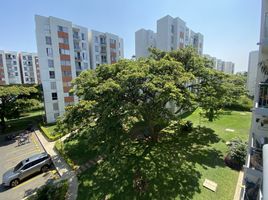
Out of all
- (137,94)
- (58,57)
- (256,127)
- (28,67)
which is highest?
(28,67)

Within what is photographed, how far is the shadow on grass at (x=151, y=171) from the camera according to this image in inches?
378

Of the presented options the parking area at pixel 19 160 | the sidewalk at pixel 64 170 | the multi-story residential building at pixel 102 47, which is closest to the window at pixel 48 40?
the multi-story residential building at pixel 102 47

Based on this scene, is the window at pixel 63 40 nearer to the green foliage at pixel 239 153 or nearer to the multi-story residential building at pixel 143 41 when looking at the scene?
the multi-story residential building at pixel 143 41

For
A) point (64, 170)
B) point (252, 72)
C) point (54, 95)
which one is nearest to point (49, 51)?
point (54, 95)

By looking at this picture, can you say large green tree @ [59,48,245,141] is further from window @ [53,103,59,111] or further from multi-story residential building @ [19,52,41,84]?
multi-story residential building @ [19,52,41,84]

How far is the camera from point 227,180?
33.6 ft

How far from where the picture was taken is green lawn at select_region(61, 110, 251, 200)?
31.2ft

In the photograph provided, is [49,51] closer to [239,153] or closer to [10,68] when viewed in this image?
[239,153]

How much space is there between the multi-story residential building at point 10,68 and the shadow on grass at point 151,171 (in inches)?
2487

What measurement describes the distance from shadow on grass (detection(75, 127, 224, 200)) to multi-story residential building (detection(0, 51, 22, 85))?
6317 centimetres

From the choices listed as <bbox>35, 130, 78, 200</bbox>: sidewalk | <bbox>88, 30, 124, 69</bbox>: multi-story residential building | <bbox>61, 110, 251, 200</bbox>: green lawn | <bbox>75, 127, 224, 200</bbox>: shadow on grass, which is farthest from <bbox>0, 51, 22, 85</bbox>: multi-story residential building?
<bbox>75, 127, 224, 200</bbox>: shadow on grass

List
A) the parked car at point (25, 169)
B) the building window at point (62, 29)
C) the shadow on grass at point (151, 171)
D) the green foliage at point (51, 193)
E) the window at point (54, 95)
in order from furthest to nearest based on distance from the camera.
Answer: the window at point (54, 95)
the building window at point (62, 29)
the parked car at point (25, 169)
the shadow on grass at point (151, 171)
the green foliage at point (51, 193)

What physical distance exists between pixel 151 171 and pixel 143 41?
1500 inches

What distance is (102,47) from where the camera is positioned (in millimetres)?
38312
